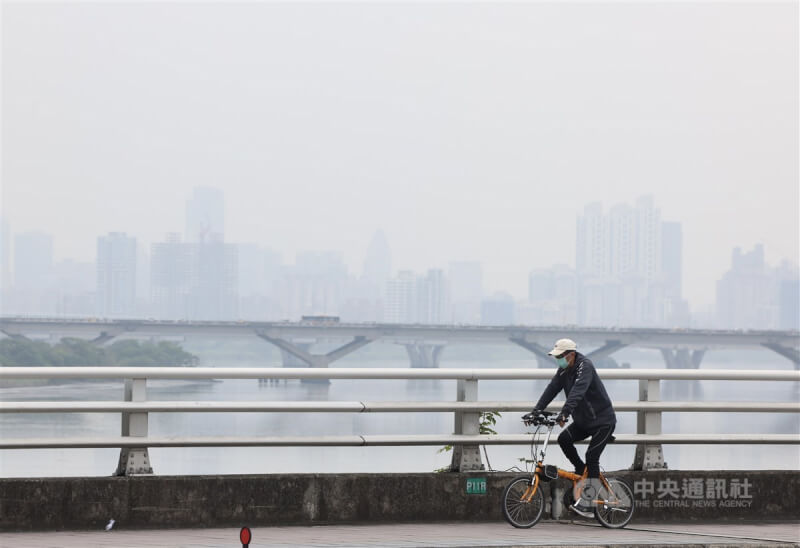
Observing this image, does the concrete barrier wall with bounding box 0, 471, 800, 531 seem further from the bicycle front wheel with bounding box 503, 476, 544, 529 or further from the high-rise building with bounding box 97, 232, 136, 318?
the high-rise building with bounding box 97, 232, 136, 318

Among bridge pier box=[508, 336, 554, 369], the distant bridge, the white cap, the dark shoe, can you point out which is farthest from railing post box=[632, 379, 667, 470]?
bridge pier box=[508, 336, 554, 369]

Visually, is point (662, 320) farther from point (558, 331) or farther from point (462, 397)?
point (462, 397)

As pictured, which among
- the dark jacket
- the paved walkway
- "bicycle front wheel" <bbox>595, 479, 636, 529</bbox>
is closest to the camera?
the paved walkway

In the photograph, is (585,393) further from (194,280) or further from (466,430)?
(194,280)

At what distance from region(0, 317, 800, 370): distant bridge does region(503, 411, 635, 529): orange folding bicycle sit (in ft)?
249

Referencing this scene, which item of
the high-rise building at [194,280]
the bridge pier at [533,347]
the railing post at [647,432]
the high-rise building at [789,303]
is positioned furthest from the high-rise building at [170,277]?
the railing post at [647,432]

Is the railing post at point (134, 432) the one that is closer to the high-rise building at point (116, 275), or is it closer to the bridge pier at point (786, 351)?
the bridge pier at point (786, 351)

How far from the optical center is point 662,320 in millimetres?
191000

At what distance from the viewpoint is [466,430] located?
358 inches

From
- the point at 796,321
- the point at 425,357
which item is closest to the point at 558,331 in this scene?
the point at 425,357

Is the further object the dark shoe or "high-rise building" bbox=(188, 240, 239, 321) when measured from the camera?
"high-rise building" bbox=(188, 240, 239, 321)

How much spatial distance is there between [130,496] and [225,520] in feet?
2.42

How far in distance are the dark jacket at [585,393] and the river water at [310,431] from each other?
65cm

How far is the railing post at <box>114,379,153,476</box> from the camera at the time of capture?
8.38 m
